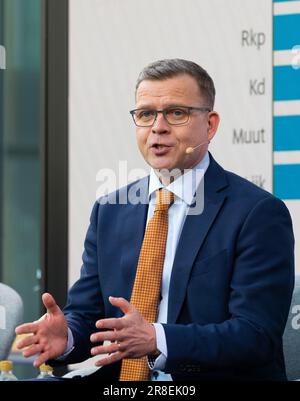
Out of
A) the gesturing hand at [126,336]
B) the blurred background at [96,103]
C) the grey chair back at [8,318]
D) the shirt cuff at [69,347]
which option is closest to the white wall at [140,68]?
the blurred background at [96,103]

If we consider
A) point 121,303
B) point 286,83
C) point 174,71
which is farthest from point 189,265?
point 286,83

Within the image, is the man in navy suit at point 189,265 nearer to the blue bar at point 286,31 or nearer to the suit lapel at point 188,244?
the suit lapel at point 188,244

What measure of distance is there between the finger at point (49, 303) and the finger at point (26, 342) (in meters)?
0.08

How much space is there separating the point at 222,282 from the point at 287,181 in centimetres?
123

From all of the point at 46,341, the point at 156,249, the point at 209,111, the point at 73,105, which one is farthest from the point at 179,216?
the point at 73,105

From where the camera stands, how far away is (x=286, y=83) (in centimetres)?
325

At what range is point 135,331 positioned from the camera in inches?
75.1

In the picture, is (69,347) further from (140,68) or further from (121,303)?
(140,68)

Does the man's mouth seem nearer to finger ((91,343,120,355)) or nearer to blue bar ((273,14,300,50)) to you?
finger ((91,343,120,355))

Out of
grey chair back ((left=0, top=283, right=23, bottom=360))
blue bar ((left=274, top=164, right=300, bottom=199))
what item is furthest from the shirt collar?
blue bar ((left=274, top=164, right=300, bottom=199))

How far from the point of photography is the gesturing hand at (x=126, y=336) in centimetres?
187

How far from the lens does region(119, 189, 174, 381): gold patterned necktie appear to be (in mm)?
2115
